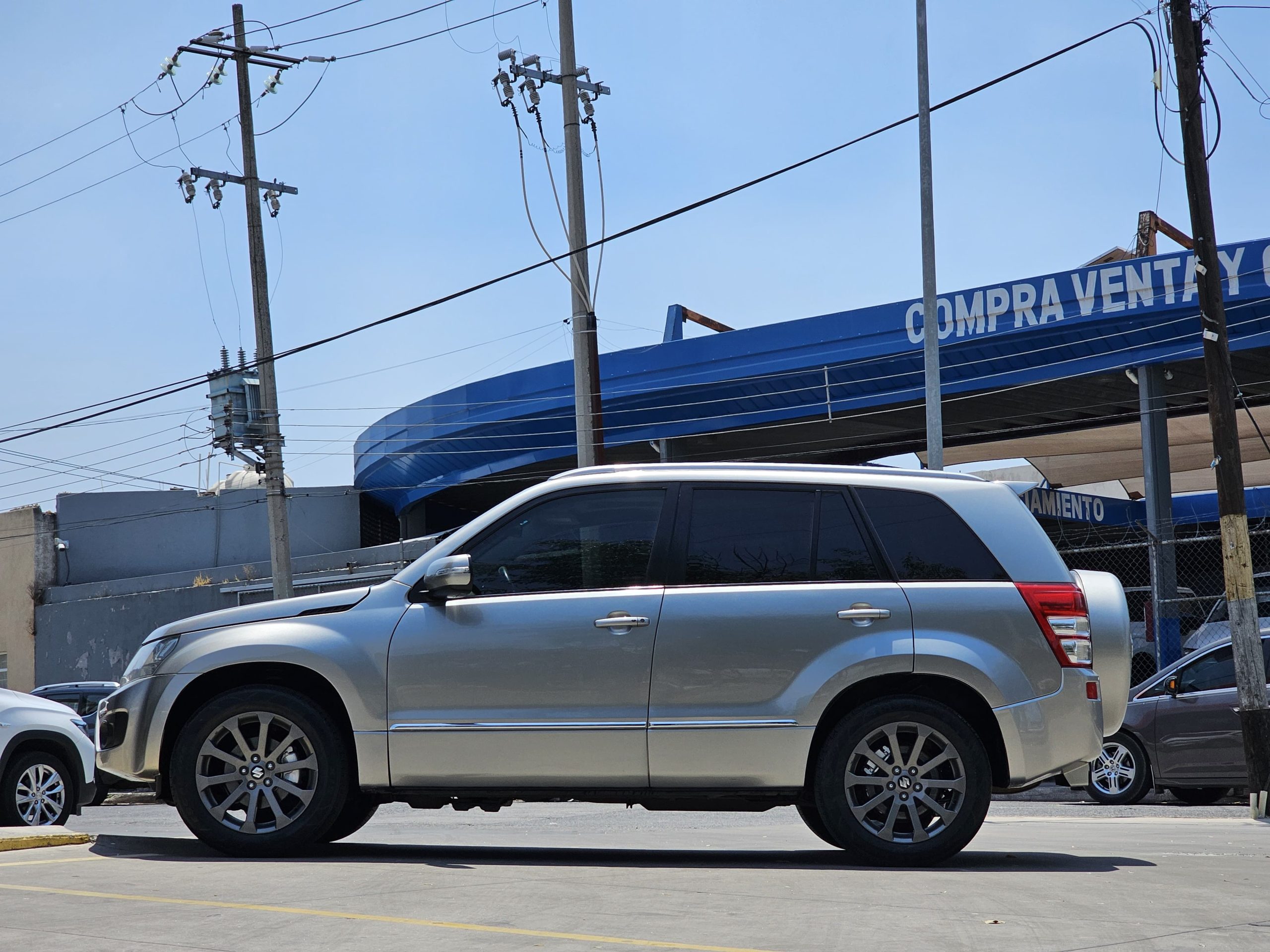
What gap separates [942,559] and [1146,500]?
1558 cm

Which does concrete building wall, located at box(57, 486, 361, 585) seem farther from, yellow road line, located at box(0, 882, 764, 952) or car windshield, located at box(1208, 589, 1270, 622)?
yellow road line, located at box(0, 882, 764, 952)

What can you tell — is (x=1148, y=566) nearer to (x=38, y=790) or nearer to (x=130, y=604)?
(x=38, y=790)

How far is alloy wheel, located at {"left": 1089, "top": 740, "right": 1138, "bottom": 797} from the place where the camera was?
13727mm

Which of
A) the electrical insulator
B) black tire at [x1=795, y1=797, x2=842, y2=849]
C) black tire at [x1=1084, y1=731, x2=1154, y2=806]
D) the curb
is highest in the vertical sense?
the electrical insulator

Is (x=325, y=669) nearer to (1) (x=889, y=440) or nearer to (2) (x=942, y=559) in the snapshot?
(2) (x=942, y=559)

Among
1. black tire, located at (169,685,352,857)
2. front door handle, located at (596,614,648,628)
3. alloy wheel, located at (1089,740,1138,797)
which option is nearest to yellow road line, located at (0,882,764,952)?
black tire, located at (169,685,352,857)

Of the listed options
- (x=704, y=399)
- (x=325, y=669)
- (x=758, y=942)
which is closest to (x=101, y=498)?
(x=704, y=399)

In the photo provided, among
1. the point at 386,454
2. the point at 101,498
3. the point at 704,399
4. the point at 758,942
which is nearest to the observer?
the point at 758,942

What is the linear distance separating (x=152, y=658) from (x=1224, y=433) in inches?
386

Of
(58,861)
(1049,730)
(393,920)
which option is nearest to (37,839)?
(58,861)

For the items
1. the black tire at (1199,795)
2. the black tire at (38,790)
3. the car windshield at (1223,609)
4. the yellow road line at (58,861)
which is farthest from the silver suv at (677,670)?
the car windshield at (1223,609)

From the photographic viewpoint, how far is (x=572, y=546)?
6645 millimetres

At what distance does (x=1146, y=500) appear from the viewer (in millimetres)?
20719

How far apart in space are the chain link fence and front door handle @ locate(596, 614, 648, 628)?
1450cm
